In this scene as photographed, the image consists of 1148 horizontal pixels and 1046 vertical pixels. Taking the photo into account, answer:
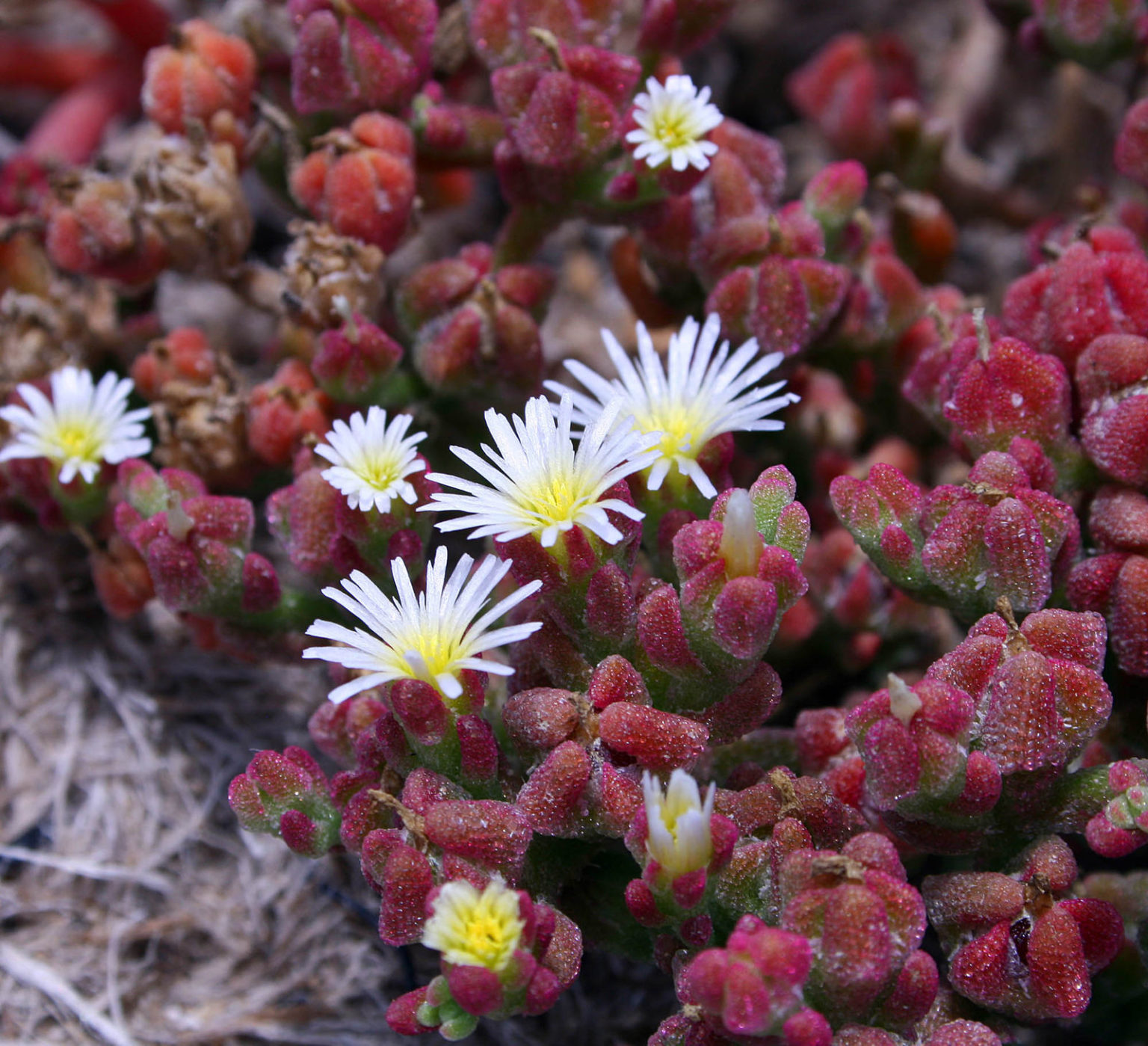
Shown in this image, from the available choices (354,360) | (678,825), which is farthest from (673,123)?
(678,825)

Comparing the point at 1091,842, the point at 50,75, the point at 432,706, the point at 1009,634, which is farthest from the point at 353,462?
the point at 50,75

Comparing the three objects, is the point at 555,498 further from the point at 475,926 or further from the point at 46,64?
the point at 46,64

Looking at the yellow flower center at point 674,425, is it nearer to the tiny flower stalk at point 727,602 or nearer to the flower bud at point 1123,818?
the tiny flower stalk at point 727,602

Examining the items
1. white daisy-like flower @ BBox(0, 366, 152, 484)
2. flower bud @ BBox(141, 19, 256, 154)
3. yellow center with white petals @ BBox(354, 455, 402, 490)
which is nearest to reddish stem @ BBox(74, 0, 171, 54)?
flower bud @ BBox(141, 19, 256, 154)

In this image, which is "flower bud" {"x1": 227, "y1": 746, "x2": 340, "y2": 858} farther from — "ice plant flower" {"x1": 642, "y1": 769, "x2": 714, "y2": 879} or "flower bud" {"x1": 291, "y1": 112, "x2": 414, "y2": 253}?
"flower bud" {"x1": 291, "y1": 112, "x2": 414, "y2": 253}

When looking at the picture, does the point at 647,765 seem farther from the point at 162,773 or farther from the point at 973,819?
the point at 162,773

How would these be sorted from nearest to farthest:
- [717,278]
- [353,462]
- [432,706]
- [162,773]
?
[432,706], [353,462], [717,278], [162,773]
